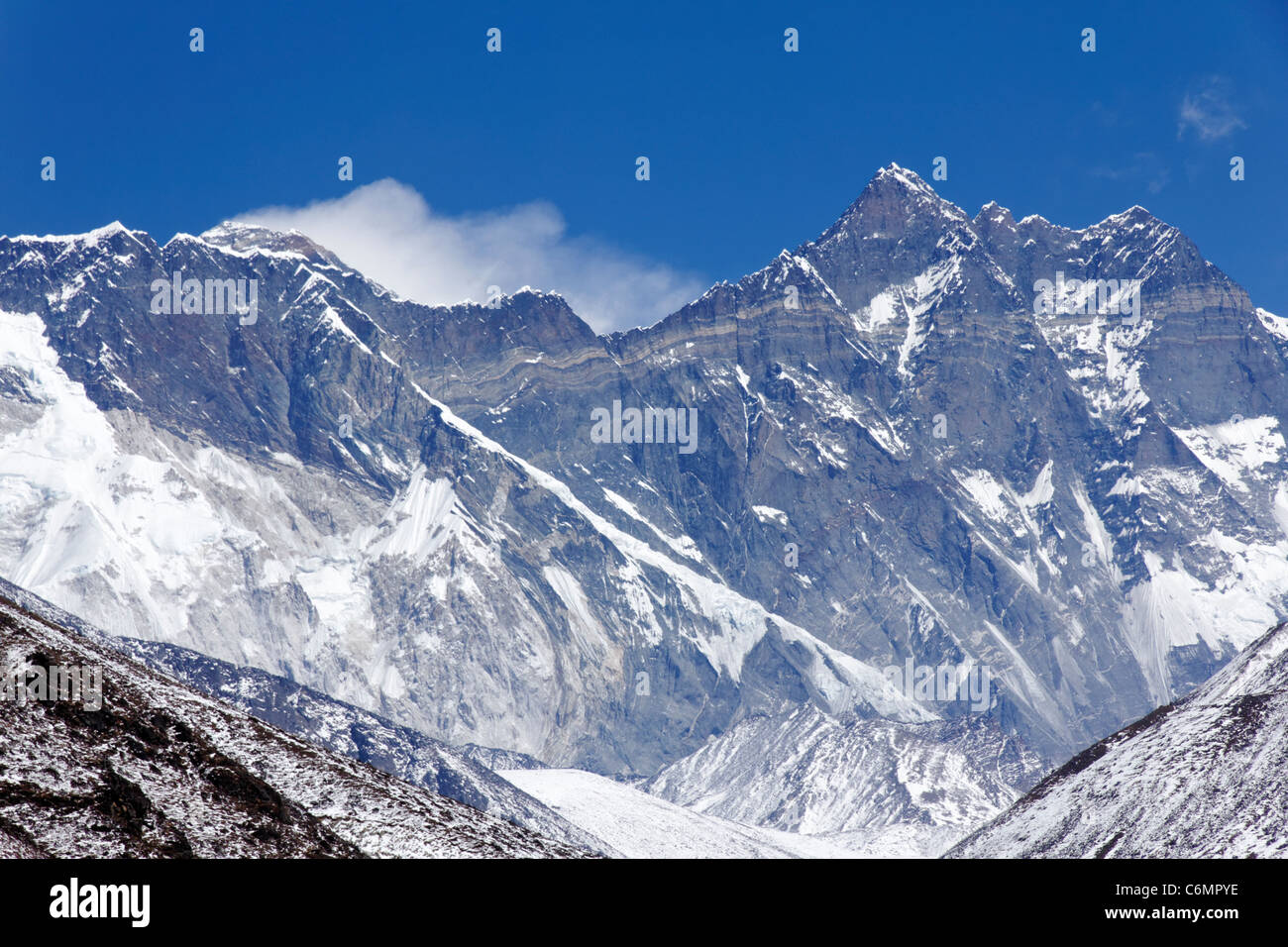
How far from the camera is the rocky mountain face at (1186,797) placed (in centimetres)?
15788

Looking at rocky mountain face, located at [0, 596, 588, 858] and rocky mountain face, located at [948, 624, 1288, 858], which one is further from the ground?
rocky mountain face, located at [0, 596, 588, 858]

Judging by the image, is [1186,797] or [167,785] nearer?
[167,785]

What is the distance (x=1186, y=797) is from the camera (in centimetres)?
16950

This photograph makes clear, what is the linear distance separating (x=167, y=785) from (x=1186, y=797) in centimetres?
10741

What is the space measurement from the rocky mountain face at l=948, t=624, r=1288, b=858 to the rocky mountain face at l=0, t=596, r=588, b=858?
66016 mm

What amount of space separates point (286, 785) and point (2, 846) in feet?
113

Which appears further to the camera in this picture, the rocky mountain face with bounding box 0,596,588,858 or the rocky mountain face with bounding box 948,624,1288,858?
the rocky mountain face with bounding box 948,624,1288,858

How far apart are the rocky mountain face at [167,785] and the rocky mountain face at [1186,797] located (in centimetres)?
6602

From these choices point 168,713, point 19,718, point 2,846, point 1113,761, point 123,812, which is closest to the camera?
point 2,846

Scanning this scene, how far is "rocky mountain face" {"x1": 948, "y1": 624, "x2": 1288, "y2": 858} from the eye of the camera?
158 m
